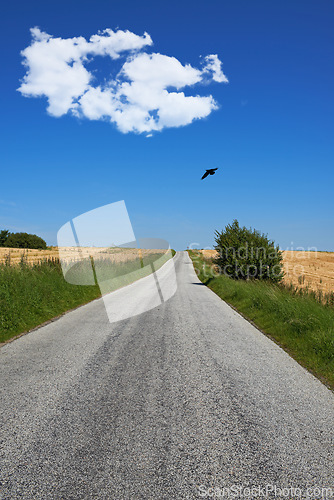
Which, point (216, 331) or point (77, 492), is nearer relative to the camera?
point (77, 492)

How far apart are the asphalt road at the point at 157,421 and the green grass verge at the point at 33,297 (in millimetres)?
1740

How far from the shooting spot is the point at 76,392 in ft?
15.1

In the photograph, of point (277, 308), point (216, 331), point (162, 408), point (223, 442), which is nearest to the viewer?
point (223, 442)

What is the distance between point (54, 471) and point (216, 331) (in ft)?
21.1

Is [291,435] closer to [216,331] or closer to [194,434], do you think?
[194,434]

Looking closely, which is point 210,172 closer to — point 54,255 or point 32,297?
point 32,297

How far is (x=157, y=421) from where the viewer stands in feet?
12.5

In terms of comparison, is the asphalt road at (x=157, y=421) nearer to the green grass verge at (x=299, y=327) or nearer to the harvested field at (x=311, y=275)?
the green grass verge at (x=299, y=327)

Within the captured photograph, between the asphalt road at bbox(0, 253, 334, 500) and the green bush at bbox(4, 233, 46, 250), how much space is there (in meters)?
56.6

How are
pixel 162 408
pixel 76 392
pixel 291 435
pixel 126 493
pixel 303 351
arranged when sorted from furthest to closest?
pixel 303 351
pixel 76 392
pixel 162 408
pixel 291 435
pixel 126 493

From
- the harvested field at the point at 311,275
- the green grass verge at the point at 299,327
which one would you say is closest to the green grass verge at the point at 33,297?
the green grass verge at the point at 299,327

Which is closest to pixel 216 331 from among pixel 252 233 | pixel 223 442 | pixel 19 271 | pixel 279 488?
pixel 223 442

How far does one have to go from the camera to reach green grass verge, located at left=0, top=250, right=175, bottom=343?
28.8ft

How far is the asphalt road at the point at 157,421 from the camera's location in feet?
9.23
